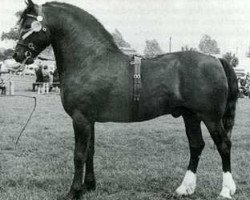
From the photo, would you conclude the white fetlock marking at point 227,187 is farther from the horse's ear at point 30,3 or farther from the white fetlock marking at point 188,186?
the horse's ear at point 30,3

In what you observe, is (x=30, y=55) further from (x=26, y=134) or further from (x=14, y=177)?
(x=26, y=134)

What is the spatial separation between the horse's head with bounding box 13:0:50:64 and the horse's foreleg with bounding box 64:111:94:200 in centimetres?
113

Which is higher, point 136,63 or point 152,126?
point 136,63

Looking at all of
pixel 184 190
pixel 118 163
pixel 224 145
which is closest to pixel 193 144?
pixel 224 145

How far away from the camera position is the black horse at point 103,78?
6.18 meters

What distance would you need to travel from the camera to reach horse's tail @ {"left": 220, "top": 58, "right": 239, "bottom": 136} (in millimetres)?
6723

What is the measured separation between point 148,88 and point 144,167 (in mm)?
2561

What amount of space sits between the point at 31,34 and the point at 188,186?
10.9 ft

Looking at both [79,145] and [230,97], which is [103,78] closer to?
[79,145]

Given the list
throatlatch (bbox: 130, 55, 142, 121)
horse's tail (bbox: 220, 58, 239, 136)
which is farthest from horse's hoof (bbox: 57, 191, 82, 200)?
horse's tail (bbox: 220, 58, 239, 136)

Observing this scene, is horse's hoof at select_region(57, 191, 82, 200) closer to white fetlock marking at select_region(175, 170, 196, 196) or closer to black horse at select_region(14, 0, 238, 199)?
black horse at select_region(14, 0, 238, 199)

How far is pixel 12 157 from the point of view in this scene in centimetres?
901

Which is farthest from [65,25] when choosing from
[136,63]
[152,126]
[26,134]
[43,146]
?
[152,126]

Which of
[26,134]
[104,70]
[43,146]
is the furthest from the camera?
[26,134]
